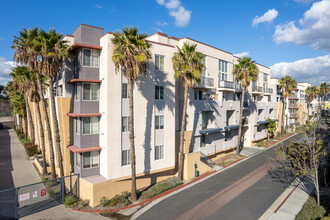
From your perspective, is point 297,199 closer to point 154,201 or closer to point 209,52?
point 154,201

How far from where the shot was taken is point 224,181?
22703mm

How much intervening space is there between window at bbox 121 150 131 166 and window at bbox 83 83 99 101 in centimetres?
595

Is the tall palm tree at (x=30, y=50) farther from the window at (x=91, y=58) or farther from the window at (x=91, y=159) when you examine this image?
the window at (x=91, y=159)

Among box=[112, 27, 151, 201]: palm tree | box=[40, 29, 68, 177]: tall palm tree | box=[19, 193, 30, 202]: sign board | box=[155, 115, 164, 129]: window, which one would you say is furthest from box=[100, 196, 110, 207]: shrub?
box=[40, 29, 68, 177]: tall palm tree

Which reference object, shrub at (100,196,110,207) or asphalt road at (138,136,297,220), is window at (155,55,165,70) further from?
shrub at (100,196,110,207)

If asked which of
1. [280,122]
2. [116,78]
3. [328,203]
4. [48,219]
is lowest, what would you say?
[48,219]

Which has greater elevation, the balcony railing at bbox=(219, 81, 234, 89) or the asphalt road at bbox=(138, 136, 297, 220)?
the balcony railing at bbox=(219, 81, 234, 89)

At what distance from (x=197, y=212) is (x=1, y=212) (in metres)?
15.8

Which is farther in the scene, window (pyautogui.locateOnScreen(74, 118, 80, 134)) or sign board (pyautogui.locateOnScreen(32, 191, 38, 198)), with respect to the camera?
window (pyautogui.locateOnScreen(74, 118, 80, 134))

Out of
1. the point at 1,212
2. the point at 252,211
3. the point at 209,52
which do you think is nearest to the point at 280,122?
the point at 209,52

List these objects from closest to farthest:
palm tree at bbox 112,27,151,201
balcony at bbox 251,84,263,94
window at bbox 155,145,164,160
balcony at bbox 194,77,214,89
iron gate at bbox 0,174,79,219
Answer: iron gate at bbox 0,174,79,219, palm tree at bbox 112,27,151,201, window at bbox 155,145,164,160, balcony at bbox 194,77,214,89, balcony at bbox 251,84,263,94

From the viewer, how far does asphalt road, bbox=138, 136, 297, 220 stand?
1633cm

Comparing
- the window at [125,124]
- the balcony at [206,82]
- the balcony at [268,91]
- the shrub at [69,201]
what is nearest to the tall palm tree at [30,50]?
the window at [125,124]

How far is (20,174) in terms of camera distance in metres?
26.2
